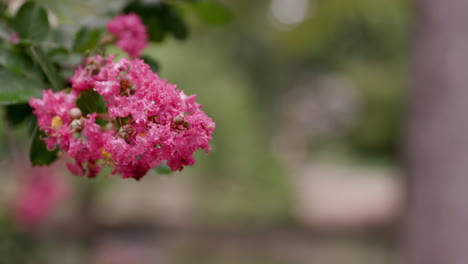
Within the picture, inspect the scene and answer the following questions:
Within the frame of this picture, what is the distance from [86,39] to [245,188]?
21.9ft

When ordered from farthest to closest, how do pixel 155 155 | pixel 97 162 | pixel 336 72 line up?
pixel 336 72
pixel 97 162
pixel 155 155

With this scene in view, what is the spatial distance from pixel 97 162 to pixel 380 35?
12.2 metres

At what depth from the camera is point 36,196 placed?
12.3 ft

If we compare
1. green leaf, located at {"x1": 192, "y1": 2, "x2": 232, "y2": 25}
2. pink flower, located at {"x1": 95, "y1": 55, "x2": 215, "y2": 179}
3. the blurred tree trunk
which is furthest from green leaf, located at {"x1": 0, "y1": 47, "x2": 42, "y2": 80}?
the blurred tree trunk

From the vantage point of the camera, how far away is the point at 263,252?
27.6 ft

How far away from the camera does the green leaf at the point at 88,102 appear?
2.58ft

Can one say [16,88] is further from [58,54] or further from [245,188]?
[245,188]

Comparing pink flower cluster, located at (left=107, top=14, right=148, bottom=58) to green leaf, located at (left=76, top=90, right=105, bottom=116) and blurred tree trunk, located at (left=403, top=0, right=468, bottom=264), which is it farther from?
blurred tree trunk, located at (left=403, top=0, right=468, bottom=264)

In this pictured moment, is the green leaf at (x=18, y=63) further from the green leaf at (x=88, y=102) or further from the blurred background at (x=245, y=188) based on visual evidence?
the blurred background at (x=245, y=188)

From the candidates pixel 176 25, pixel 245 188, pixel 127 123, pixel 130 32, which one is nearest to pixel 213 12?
pixel 176 25

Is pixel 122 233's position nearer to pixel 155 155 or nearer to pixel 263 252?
pixel 263 252

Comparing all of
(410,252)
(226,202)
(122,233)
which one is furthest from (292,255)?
(410,252)

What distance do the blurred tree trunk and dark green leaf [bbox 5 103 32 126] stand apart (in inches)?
73.9

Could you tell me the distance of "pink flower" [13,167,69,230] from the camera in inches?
142
